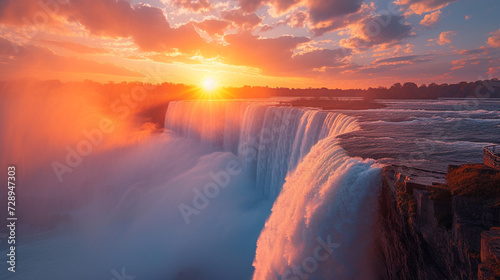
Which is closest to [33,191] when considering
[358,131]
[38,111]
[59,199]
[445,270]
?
[59,199]

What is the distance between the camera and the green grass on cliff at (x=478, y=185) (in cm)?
311

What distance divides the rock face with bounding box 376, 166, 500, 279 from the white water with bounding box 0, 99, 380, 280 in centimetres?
38

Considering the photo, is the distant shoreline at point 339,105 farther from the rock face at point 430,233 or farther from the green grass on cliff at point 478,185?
the green grass on cliff at point 478,185

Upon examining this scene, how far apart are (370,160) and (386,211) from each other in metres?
1.46

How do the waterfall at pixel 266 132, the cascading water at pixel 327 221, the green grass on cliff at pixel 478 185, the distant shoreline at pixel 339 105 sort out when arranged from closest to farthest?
the green grass on cliff at pixel 478 185
the cascading water at pixel 327 221
the waterfall at pixel 266 132
the distant shoreline at pixel 339 105

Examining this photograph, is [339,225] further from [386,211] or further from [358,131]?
[358,131]

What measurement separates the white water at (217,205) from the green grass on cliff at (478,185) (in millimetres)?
1455

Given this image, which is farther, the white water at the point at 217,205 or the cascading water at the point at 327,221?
the white water at the point at 217,205

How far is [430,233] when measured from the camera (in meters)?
3.49

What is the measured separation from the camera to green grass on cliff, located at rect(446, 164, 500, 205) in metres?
3.11

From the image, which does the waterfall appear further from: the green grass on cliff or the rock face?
the green grass on cliff

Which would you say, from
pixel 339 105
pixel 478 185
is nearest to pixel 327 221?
pixel 478 185

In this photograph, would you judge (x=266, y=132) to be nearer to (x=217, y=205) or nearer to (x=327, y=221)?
(x=217, y=205)

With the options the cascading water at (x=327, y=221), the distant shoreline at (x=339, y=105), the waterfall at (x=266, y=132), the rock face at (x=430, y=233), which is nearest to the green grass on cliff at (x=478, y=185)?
the rock face at (x=430, y=233)
